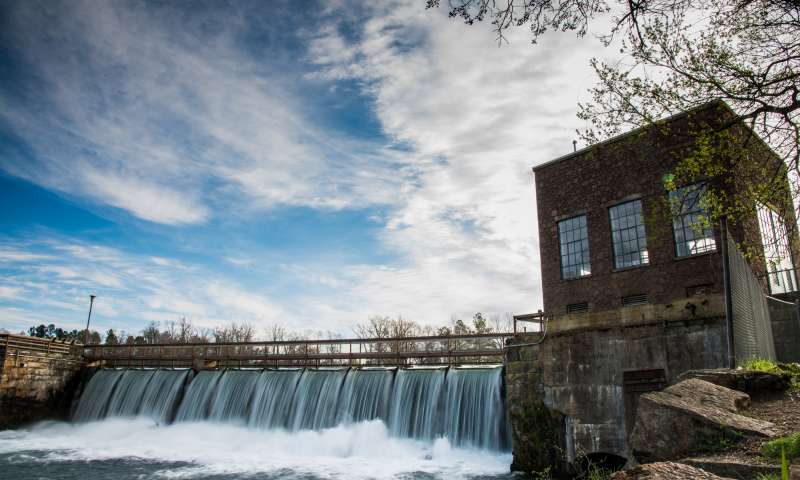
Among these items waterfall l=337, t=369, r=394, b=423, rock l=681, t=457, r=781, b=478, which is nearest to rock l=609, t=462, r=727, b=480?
rock l=681, t=457, r=781, b=478

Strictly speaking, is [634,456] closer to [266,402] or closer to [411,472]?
[411,472]

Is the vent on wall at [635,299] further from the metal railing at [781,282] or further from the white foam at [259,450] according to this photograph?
the white foam at [259,450]

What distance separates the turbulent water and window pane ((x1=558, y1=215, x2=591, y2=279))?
605cm

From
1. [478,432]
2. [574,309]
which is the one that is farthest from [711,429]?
[574,309]

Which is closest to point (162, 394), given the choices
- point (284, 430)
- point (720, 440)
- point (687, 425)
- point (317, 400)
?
point (284, 430)

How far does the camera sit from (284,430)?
2045 cm

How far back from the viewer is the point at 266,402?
71.4ft

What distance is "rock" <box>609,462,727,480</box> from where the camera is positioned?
9.81 ft

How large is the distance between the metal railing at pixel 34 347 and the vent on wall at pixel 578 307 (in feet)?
87.3

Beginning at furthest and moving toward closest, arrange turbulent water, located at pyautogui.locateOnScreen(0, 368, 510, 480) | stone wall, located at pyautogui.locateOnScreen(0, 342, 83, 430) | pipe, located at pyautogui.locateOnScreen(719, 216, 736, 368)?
stone wall, located at pyautogui.locateOnScreen(0, 342, 83, 430), turbulent water, located at pyautogui.locateOnScreen(0, 368, 510, 480), pipe, located at pyautogui.locateOnScreen(719, 216, 736, 368)

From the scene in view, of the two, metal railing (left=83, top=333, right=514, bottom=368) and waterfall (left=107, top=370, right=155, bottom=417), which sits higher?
metal railing (left=83, top=333, right=514, bottom=368)

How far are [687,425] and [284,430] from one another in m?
18.4

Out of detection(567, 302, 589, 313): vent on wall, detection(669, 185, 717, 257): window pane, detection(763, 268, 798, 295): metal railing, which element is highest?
detection(669, 185, 717, 257): window pane

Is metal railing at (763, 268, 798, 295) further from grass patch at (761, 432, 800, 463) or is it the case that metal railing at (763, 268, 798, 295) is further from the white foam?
grass patch at (761, 432, 800, 463)
